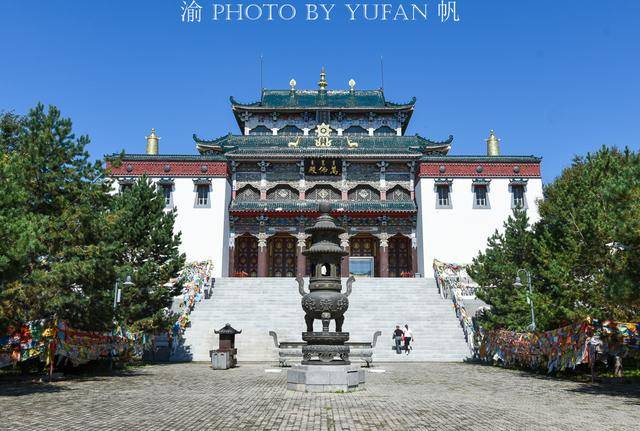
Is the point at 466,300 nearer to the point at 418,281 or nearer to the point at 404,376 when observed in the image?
the point at 418,281

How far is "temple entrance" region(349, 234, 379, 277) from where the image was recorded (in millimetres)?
37094

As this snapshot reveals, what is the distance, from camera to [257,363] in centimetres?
1956

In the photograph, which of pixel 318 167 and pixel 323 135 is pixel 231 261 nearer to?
pixel 318 167

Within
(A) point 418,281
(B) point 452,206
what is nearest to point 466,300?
(A) point 418,281

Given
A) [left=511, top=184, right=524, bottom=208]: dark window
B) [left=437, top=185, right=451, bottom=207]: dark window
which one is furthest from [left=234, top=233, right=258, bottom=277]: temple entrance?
[left=511, top=184, right=524, bottom=208]: dark window

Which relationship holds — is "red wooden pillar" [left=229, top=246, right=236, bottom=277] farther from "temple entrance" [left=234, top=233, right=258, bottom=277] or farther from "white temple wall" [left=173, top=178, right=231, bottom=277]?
"temple entrance" [left=234, top=233, right=258, bottom=277]

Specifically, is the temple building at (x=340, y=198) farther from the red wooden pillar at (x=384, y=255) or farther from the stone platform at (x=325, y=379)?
the stone platform at (x=325, y=379)

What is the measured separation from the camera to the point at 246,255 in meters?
37.4

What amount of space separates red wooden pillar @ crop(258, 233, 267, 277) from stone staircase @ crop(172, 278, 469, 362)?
19.3 feet

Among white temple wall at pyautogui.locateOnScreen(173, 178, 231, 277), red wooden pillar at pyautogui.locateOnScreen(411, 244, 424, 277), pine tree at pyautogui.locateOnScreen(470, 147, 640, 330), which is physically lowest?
pine tree at pyautogui.locateOnScreen(470, 147, 640, 330)

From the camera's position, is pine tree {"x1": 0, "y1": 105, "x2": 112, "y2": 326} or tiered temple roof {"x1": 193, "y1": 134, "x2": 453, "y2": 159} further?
tiered temple roof {"x1": 193, "y1": 134, "x2": 453, "y2": 159}

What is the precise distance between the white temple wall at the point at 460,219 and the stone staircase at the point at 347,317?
6.00m

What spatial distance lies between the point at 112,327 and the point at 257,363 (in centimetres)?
618

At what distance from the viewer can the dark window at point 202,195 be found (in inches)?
1390
